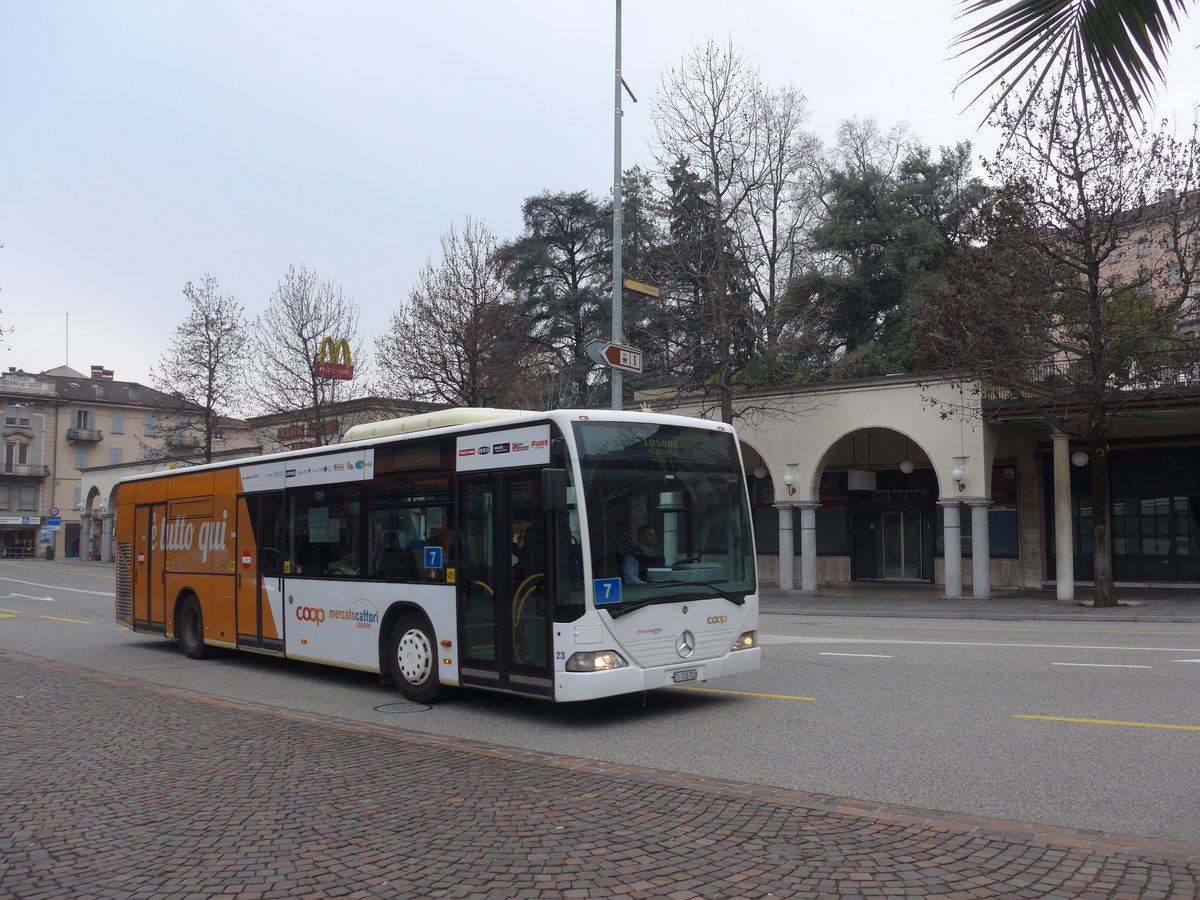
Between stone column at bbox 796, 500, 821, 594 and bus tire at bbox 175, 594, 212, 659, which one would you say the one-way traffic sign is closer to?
bus tire at bbox 175, 594, 212, 659

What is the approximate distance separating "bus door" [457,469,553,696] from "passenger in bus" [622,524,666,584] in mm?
741

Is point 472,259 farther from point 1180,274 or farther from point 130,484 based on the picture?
point 1180,274

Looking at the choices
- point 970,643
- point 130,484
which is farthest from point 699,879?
point 130,484

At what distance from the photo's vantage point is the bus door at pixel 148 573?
15992 millimetres

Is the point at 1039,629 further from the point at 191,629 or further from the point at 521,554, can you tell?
the point at 191,629

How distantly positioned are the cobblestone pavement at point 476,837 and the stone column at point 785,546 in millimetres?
22259

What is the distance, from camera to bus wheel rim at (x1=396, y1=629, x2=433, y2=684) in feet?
34.7

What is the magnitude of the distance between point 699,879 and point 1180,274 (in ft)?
65.9

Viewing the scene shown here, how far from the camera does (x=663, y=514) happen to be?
9.81 meters

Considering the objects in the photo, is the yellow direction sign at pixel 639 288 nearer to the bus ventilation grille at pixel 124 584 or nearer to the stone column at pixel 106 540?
the bus ventilation grille at pixel 124 584

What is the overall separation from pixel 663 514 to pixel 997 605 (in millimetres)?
16255

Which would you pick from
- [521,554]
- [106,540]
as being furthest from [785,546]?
[106,540]

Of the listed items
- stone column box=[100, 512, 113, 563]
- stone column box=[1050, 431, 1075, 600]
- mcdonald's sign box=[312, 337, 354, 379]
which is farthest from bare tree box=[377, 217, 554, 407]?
stone column box=[100, 512, 113, 563]

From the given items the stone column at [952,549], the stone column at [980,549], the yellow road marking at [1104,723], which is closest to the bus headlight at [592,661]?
the yellow road marking at [1104,723]
